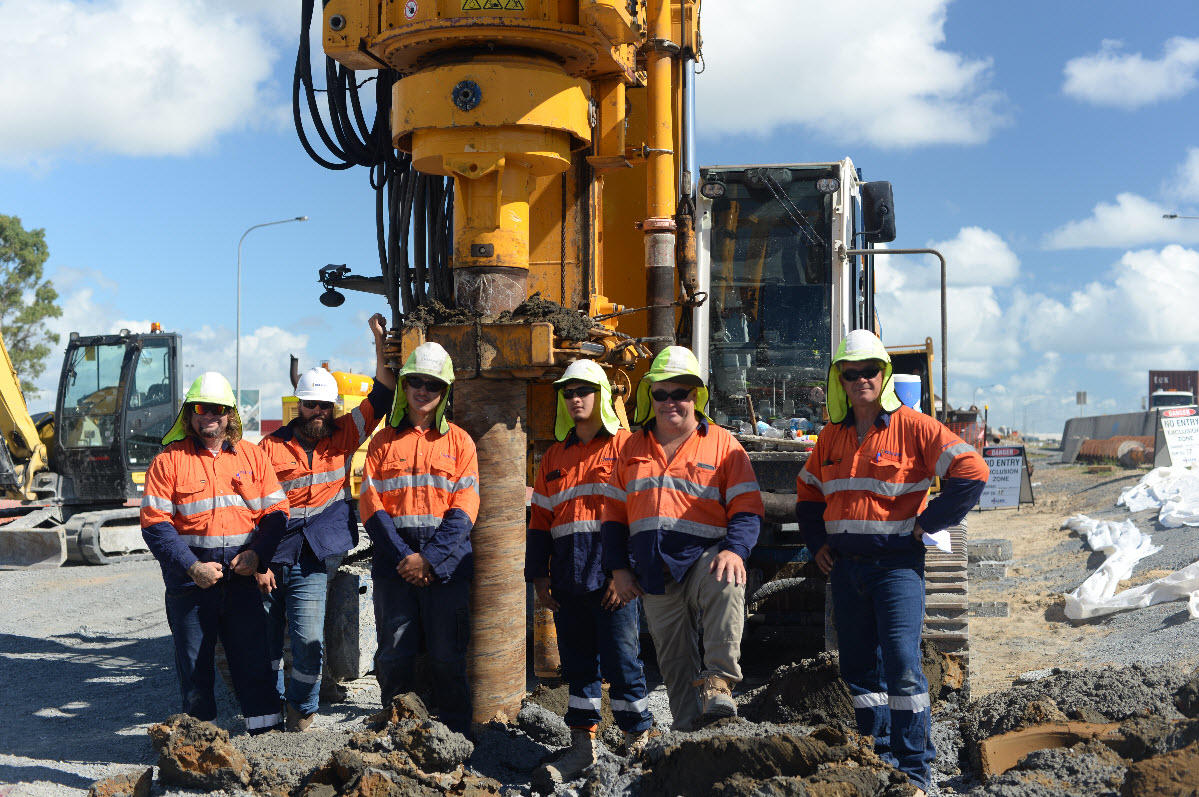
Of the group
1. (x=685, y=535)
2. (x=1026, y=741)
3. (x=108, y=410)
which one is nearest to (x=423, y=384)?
(x=685, y=535)

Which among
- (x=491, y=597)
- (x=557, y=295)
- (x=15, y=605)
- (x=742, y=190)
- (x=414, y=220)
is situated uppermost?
(x=742, y=190)

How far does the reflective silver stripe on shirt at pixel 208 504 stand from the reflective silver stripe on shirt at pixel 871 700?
321 centimetres

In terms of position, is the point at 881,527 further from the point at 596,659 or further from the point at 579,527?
the point at 596,659

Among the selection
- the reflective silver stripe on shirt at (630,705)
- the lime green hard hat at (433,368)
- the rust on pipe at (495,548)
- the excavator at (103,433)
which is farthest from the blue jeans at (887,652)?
the excavator at (103,433)

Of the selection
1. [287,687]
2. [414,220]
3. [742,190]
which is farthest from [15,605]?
[742,190]

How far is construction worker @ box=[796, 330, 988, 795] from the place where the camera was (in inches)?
190

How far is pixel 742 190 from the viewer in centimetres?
842

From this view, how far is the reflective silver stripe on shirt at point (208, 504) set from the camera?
5.77 m

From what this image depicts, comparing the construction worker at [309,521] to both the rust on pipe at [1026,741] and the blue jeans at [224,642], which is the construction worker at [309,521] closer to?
the blue jeans at [224,642]

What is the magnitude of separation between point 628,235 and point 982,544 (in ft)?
28.8

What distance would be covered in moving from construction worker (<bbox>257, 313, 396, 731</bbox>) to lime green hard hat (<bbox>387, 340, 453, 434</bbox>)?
65 centimetres

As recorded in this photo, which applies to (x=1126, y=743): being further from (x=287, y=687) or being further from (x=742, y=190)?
(x=742, y=190)

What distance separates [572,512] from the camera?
17.8 ft

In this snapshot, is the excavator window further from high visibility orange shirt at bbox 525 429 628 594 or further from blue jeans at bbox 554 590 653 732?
blue jeans at bbox 554 590 653 732
